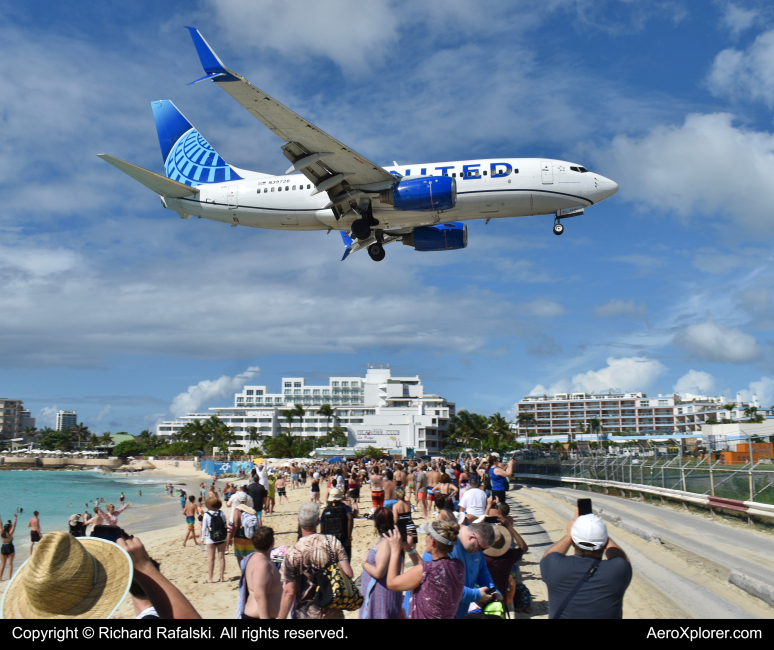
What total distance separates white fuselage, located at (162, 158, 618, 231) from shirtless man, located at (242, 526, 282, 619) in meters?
15.3

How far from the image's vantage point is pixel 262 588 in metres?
4.43

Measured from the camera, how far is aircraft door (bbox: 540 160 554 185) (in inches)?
757

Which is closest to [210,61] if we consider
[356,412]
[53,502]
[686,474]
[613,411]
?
[686,474]

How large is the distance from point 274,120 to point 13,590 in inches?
591

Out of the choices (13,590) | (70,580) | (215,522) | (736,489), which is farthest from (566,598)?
(736,489)

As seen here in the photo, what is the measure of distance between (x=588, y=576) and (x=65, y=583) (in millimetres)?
3079

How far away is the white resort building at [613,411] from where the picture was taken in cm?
16238

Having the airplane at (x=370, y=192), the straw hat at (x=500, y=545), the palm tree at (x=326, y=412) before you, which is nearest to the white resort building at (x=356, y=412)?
the palm tree at (x=326, y=412)

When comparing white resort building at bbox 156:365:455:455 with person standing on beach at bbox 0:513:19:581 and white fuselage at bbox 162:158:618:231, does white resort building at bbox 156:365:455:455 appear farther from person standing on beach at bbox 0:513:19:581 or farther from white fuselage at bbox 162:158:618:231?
person standing on beach at bbox 0:513:19:581

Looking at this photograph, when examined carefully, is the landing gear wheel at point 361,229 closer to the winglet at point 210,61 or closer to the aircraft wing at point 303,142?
the aircraft wing at point 303,142

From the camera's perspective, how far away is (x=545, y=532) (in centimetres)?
1484

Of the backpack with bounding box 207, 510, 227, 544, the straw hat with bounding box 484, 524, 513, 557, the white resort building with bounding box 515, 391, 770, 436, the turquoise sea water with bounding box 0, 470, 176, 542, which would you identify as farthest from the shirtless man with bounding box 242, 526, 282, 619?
the white resort building with bounding box 515, 391, 770, 436

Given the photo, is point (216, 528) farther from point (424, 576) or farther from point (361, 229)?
point (361, 229)
